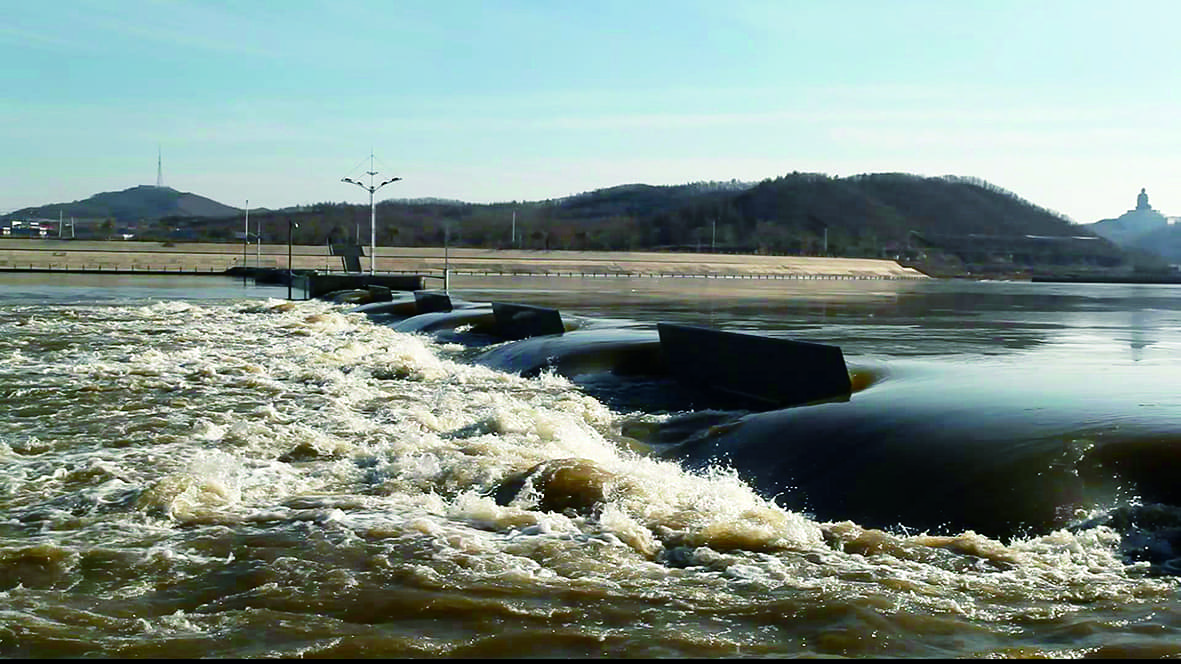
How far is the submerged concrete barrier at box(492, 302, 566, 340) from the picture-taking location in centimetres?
2647

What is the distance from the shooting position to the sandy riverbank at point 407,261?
99875 millimetres

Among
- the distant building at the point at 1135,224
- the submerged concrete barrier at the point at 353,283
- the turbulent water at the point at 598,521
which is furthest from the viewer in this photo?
the distant building at the point at 1135,224

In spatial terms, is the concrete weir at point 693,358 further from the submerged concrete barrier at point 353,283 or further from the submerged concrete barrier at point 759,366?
the submerged concrete barrier at point 353,283

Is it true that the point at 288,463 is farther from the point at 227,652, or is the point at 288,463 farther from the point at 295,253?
the point at 295,253

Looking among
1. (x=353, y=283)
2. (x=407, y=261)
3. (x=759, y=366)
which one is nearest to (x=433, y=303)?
(x=759, y=366)

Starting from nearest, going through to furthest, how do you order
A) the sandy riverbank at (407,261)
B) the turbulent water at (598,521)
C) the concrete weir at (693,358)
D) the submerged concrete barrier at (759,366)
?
the turbulent water at (598,521), the submerged concrete barrier at (759,366), the concrete weir at (693,358), the sandy riverbank at (407,261)

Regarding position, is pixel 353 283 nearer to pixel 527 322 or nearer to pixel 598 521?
pixel 527 322

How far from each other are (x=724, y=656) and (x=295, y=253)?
110068 millimetres

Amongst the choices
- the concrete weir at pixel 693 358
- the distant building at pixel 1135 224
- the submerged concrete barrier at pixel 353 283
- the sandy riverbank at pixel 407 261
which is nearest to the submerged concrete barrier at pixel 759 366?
the concrete weir at pixel 693 358

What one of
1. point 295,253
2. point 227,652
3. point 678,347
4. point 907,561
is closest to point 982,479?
point 907,561

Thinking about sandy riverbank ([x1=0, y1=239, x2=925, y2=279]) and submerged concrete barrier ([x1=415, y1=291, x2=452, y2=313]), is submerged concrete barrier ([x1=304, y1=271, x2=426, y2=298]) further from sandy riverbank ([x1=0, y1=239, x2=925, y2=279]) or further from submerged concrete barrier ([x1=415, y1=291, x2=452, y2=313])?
sandy riverbank ([x1=0, y1=239, x2=925, y2=279])

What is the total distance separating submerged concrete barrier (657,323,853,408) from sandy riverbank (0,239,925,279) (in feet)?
271

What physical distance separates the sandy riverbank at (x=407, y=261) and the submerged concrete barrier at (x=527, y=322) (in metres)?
71.3

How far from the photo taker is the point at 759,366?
53.7 feet
